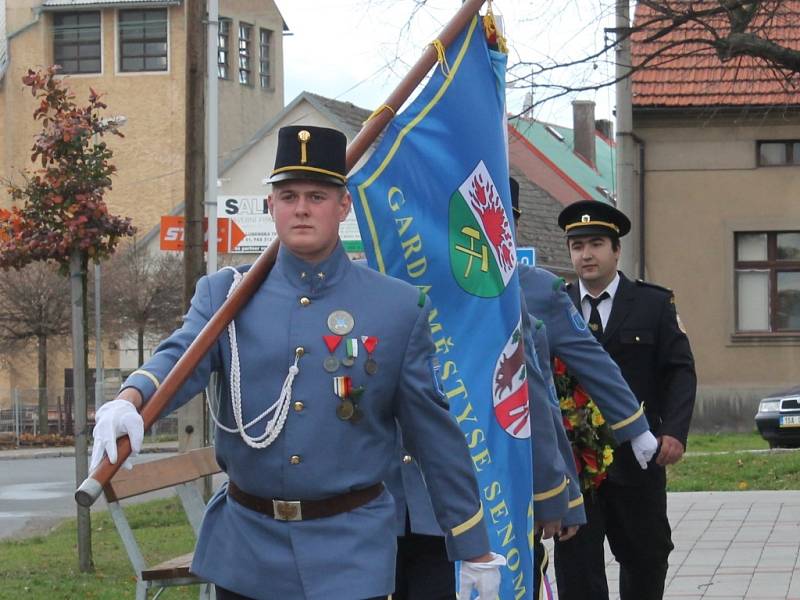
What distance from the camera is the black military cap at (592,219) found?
292 inches

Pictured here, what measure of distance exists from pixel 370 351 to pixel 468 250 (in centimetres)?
128

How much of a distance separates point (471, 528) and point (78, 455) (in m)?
7.43

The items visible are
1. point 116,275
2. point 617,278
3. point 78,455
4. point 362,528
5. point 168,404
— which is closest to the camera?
point 168,404

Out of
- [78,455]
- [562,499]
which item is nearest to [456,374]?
[562,499]

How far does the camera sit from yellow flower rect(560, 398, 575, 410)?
7120 mm

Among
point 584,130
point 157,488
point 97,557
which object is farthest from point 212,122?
point 584,130

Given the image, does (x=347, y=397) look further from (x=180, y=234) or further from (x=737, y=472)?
(x=737, y=472)

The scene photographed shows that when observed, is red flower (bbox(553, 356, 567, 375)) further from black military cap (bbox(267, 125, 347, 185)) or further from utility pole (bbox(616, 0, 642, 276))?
utility pole (bbox(616, 0, 642, 276))

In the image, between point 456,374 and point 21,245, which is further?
point 21,245

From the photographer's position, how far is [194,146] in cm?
1341

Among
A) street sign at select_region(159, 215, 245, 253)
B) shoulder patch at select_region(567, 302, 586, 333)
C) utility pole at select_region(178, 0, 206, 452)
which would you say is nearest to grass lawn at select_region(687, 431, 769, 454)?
street sign at select_region(159, 215, 245, 253)

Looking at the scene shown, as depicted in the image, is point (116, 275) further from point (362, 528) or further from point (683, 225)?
point (362, 528)

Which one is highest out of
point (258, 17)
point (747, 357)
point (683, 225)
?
point (258, 17)

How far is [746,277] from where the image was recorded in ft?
105
